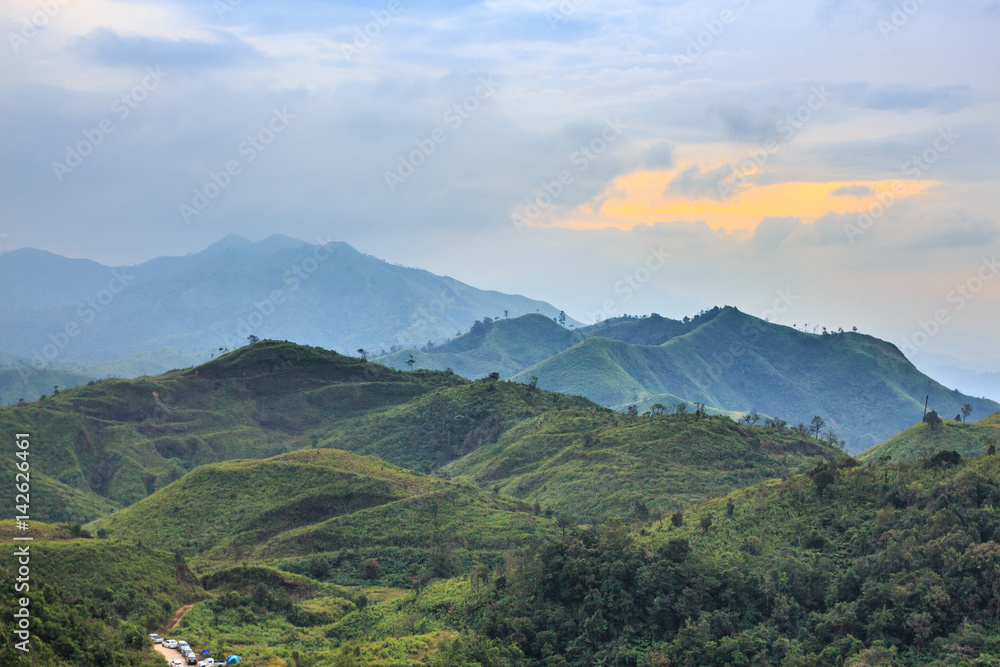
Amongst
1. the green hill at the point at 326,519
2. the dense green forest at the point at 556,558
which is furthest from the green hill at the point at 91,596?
the green hill at the point at 326,519

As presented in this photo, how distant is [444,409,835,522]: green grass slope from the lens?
105m

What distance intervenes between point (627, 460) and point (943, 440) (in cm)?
4979

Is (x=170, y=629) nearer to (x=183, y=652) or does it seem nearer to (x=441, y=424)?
(x=183, y=652)

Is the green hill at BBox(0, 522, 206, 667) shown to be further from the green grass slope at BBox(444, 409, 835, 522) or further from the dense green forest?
the green grass slope at BBox(444, 409, 835, 522)

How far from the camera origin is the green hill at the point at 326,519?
82.4 meters

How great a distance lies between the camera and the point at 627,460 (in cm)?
11544

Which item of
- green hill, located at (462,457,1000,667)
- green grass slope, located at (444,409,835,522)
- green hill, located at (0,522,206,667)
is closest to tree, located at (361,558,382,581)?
green hill, located at (0,522,206,667)

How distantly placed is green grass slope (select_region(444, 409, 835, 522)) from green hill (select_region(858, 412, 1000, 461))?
11102mm

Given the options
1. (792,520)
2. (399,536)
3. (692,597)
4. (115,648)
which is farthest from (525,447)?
(115,648)

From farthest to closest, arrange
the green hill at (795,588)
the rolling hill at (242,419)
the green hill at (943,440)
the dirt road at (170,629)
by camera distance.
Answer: the rolling hill at (242,419), the green hill at (943,440), the dirt road at (170,629), the green hill at (795,588)

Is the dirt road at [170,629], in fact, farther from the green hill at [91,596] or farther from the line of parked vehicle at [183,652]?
the green hill at [91,596]

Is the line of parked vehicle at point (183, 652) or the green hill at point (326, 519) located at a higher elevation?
the green hill at point (326, 519)

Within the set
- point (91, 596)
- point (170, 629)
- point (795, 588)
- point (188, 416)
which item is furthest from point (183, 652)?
point (188, 416)

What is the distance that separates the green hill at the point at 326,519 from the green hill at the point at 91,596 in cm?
1545
